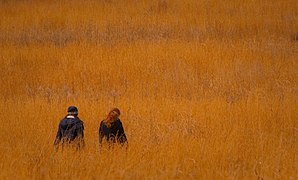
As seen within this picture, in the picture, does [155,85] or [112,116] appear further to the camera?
[155,85]

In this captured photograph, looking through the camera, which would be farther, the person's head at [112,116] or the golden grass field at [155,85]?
the person's head at [112,116]

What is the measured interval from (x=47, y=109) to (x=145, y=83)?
9.34 feet

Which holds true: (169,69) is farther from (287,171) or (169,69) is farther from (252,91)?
(287,171)

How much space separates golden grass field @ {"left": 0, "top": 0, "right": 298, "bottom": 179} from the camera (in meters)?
5.79

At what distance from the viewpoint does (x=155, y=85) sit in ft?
34.5

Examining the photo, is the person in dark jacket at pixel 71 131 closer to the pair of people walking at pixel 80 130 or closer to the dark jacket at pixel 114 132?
the pair of people walking at pixel 80 130

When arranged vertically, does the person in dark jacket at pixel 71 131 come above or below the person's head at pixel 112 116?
below

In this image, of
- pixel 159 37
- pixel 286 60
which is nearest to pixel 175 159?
pixel 286 60

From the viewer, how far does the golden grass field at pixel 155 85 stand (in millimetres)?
5789

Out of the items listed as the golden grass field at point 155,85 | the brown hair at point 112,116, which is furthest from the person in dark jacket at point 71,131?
the brown hair at point 112,116

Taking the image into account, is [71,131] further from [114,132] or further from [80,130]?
[114,132]

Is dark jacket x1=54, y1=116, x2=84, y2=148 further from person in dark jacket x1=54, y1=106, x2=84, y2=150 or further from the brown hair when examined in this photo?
the brown hair

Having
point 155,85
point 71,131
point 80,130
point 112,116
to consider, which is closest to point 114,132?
point 112,116

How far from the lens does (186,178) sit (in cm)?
529
